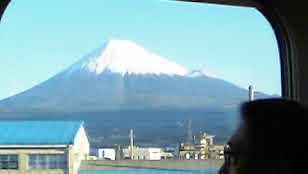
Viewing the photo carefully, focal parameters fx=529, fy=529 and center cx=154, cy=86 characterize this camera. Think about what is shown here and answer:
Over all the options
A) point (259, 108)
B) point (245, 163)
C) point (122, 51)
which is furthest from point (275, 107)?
point (122, 51)

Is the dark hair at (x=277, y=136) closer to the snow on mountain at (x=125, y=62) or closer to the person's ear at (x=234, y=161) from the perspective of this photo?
the person's ear at (x=234, y=161)

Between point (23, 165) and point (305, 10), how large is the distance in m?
1.47

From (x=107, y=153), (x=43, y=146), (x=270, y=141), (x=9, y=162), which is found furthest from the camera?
(x=107, y=153)

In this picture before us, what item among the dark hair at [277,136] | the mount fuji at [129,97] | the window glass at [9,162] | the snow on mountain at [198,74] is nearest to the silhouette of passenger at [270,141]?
the dark hair at [277,136]

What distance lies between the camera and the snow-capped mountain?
7.81 ft

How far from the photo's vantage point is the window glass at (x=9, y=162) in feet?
7.27

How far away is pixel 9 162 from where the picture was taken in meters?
2.24

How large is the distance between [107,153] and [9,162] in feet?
1.47

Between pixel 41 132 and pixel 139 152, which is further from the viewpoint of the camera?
pixel 139 152

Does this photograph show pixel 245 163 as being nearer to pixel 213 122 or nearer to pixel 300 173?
pixel 300 173

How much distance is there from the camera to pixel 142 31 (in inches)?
96.9

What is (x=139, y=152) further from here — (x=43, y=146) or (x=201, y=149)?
(x=43, y=146)

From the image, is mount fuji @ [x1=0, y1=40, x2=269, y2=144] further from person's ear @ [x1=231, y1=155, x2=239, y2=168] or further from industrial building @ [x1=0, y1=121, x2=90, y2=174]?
person's ear @ [x1=231, y1=155, x2=239, y2=168]

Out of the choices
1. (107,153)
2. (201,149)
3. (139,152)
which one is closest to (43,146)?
(107,153)
